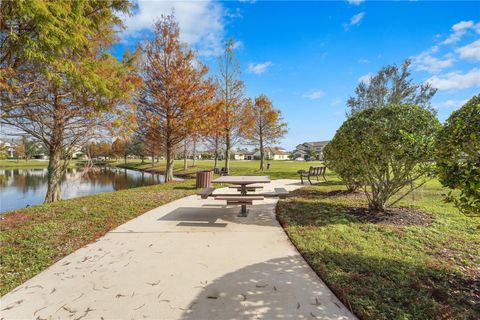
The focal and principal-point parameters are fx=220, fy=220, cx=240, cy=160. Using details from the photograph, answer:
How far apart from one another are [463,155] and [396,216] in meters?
3.33

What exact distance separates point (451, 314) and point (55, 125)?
11886mm

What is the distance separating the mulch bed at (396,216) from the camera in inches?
210

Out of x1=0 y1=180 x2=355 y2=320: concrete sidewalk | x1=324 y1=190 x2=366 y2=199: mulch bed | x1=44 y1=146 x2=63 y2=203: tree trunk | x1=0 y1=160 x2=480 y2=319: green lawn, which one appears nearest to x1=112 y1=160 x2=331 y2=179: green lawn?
x1=324 y1=190 x2=366 y2=199: mulch bed

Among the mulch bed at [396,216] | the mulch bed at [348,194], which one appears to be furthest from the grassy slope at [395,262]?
the mulch bed at [348,194]

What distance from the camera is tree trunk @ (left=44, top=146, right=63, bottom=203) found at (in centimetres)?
932

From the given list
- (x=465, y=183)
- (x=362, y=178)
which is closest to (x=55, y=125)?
(x=362, y=178)

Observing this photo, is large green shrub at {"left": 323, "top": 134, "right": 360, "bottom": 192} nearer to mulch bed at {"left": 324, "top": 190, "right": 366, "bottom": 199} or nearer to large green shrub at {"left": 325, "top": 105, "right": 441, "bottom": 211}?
large green shrub at {"left": 325, "top": 105, "right": 441, "bottom": 211}

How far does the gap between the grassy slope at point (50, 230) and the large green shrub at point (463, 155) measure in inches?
232

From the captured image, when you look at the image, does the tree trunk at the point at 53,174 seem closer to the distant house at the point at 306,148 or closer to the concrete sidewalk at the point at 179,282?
the concrete sidewalk at the point at 179,282

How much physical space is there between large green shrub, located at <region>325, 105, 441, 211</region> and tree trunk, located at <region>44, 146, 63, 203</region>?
Answer: 1132 centimetres

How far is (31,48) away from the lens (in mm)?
4426

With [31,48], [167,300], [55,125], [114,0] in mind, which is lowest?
[167,300]

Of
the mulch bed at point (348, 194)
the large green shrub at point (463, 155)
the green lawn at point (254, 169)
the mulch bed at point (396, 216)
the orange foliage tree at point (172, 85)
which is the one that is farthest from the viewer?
the green lawn at point (254, 169)

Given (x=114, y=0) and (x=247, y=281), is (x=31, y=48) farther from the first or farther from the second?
(x=247, y=281)
